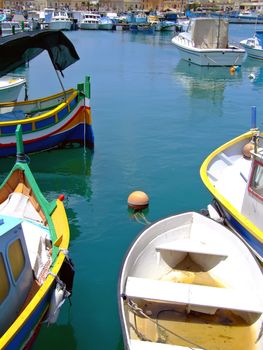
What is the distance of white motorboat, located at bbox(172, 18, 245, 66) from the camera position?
37.8 m

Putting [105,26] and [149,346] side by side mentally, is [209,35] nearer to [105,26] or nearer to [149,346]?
[149,346]

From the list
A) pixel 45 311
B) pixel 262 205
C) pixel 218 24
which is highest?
pixel 218 24

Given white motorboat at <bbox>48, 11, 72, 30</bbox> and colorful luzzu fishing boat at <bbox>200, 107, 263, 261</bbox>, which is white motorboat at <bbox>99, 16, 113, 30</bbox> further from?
colorful luzzu fishing boat at <bbox>200, 107, 263, 261</bbox>

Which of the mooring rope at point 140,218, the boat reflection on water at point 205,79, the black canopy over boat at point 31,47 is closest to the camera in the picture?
the mooring rope at point 140,218

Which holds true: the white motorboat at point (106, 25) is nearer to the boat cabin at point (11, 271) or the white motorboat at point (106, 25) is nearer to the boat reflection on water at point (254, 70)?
the boat reflection on water at point (254, 70)

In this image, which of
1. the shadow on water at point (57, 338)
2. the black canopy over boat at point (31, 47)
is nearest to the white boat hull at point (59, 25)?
the black canopy over boat at point (31, 47)

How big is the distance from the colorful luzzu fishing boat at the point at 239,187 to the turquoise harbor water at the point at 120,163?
1643 millimetres

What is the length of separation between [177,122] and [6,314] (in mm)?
16389

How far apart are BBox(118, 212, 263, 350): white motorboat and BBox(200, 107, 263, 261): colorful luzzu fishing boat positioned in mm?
411

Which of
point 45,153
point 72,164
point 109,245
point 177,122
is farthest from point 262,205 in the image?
point 177,122

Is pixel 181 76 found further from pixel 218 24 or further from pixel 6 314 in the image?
pixel 6 314

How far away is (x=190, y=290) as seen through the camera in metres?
7.30

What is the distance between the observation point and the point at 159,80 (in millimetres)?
32969

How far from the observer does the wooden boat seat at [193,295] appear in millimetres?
7035
